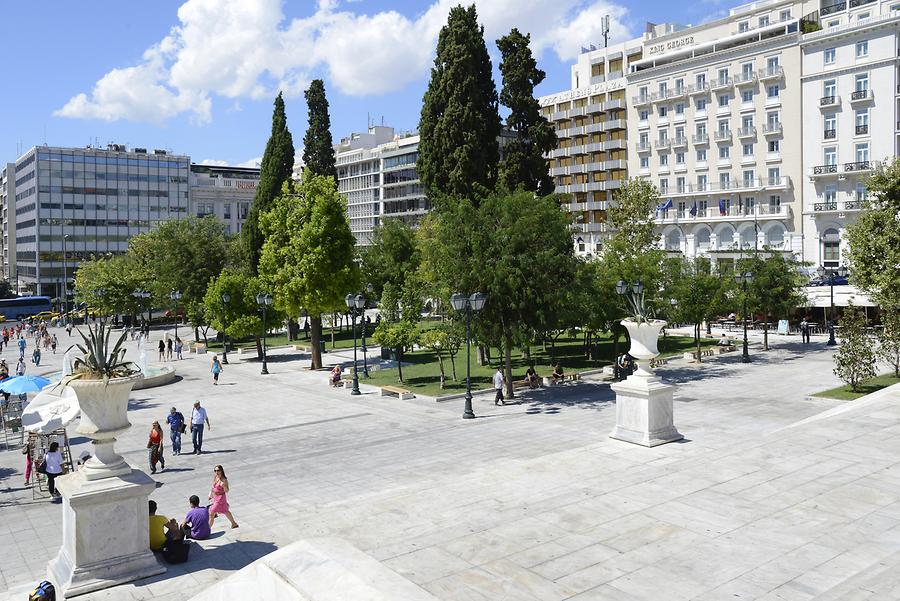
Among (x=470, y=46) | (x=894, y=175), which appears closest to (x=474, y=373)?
(x=470, y=46)

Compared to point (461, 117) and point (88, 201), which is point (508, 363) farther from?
point (88, 201)

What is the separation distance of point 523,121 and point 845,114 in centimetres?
2995

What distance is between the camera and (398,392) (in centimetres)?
3016

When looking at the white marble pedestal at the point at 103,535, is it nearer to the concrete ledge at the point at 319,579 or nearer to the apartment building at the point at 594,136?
the concrete ledge at the point at 319,579

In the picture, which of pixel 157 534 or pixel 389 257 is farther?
pixel 389 257

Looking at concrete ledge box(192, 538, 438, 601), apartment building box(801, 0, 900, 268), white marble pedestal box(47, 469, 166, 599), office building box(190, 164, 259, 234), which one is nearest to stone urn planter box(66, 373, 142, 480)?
white marble pedestal box(47, 469, 166, 599)

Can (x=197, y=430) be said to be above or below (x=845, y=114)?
below

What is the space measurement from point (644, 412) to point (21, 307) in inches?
3421

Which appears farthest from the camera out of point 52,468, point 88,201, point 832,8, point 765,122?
point 88,201

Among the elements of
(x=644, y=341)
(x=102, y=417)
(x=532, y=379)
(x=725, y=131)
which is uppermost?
(x=725, y=131)

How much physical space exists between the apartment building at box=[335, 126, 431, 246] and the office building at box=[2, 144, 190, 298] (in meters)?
26.1

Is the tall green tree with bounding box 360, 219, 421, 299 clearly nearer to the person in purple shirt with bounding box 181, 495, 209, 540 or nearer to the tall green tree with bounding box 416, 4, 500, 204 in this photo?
the tall green tree with bounding box 416, 4, 500, 204

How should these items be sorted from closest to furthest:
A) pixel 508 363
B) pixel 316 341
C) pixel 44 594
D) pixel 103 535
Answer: pixel 44 594, pixel 103 535, pixel 508 363, pixel 316 341

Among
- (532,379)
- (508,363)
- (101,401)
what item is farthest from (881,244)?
(101,401)
